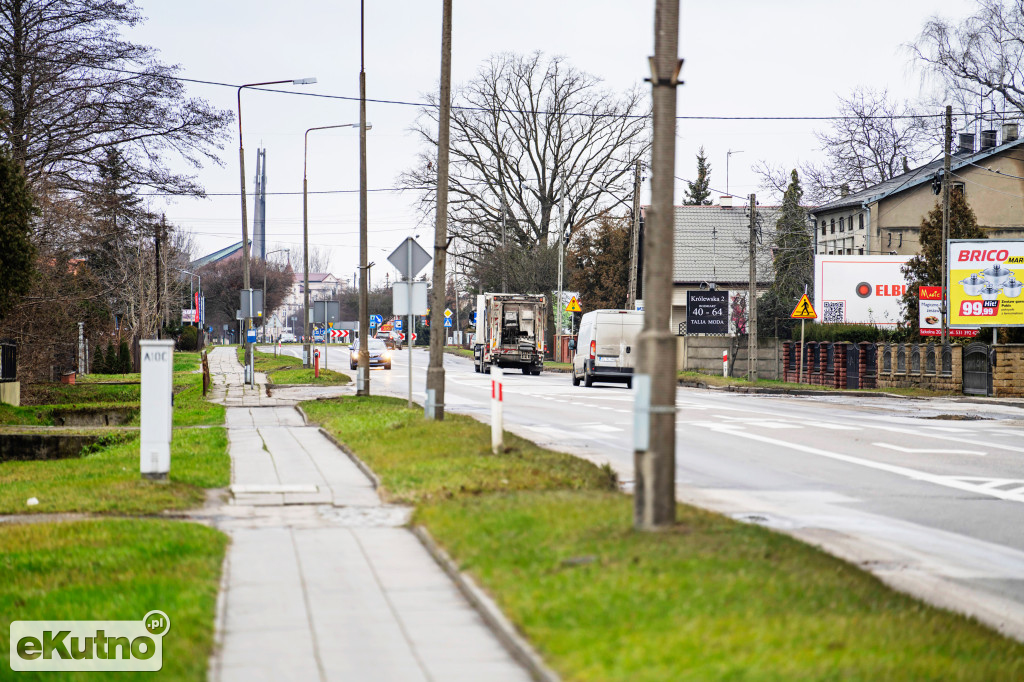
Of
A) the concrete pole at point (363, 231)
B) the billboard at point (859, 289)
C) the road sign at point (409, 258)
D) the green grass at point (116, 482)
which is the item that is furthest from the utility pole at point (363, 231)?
the billboard at point (859, 289)

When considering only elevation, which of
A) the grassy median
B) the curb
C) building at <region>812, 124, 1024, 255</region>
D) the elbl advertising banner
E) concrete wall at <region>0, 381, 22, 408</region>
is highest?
building at <region>812, 124, 1024, 255</region>

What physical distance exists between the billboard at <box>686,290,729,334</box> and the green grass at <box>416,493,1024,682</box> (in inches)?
1514

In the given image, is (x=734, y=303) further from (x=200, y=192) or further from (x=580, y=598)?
(x=580, y=598)

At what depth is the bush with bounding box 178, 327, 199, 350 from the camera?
9113 centimetres

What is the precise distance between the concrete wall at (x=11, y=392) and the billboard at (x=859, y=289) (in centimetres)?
3418

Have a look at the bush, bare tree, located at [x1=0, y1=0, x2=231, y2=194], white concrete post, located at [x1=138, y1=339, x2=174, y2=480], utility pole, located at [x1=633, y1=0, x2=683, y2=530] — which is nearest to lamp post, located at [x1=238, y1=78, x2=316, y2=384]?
bare tree, located at [x1=0, y1=0, x2=231, y2=194]

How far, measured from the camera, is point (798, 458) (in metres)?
15.3

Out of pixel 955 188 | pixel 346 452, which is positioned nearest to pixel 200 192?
pixel 346 452

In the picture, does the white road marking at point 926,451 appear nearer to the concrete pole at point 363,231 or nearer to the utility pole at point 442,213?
the utility pole at point 442,213

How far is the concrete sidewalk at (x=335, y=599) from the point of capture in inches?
215

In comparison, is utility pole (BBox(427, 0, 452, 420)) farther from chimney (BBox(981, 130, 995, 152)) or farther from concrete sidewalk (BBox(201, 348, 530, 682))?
chimney (BBox(981, 130, 995, 152))

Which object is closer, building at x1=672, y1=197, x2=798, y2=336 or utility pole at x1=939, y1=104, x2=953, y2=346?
utility pole at x1=939, y1=104, x2=953, y2=346

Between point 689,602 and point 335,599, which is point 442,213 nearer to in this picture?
point 335,599

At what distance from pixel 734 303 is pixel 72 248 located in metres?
35.3
